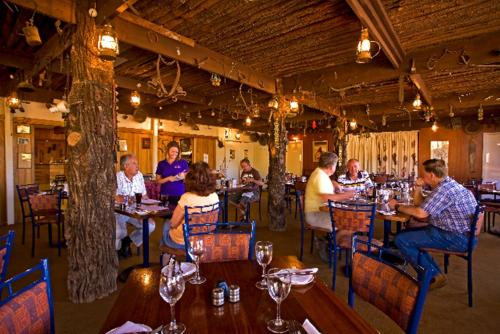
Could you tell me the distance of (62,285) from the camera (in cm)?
326

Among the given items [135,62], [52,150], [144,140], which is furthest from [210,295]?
[52,150]

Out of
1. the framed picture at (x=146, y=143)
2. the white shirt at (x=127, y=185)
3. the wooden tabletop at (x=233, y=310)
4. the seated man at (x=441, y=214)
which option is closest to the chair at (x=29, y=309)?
the wooden tabletop at (x=233, y=310)

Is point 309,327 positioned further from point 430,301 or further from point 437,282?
point 437,282

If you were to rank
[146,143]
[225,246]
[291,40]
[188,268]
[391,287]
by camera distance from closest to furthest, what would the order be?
[391,287], [188,268], [225,246], [291,40], [146,143]

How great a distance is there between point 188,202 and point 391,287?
74.7 inches

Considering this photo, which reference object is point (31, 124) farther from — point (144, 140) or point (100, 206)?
point (100, 206)

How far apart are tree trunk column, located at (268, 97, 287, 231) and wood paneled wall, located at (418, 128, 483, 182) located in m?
7.20

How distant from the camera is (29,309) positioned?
1165 mm

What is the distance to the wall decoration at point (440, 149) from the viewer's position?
9938mm

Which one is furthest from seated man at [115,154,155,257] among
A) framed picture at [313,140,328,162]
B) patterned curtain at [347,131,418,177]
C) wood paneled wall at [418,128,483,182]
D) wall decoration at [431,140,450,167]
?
wood paneled wall at [418,128,483,182]

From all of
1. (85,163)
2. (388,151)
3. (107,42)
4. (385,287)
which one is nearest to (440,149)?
(388,151)

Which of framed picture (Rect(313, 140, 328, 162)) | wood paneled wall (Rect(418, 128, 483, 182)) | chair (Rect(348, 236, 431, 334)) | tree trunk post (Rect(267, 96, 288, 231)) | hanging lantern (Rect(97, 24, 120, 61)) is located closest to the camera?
chair (Rect(348, 236, 431, 334))

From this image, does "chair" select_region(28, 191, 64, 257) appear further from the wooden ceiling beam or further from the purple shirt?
the wooden ceiling beam

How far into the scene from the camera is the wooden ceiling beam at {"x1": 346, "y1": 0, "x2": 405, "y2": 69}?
103 inches
